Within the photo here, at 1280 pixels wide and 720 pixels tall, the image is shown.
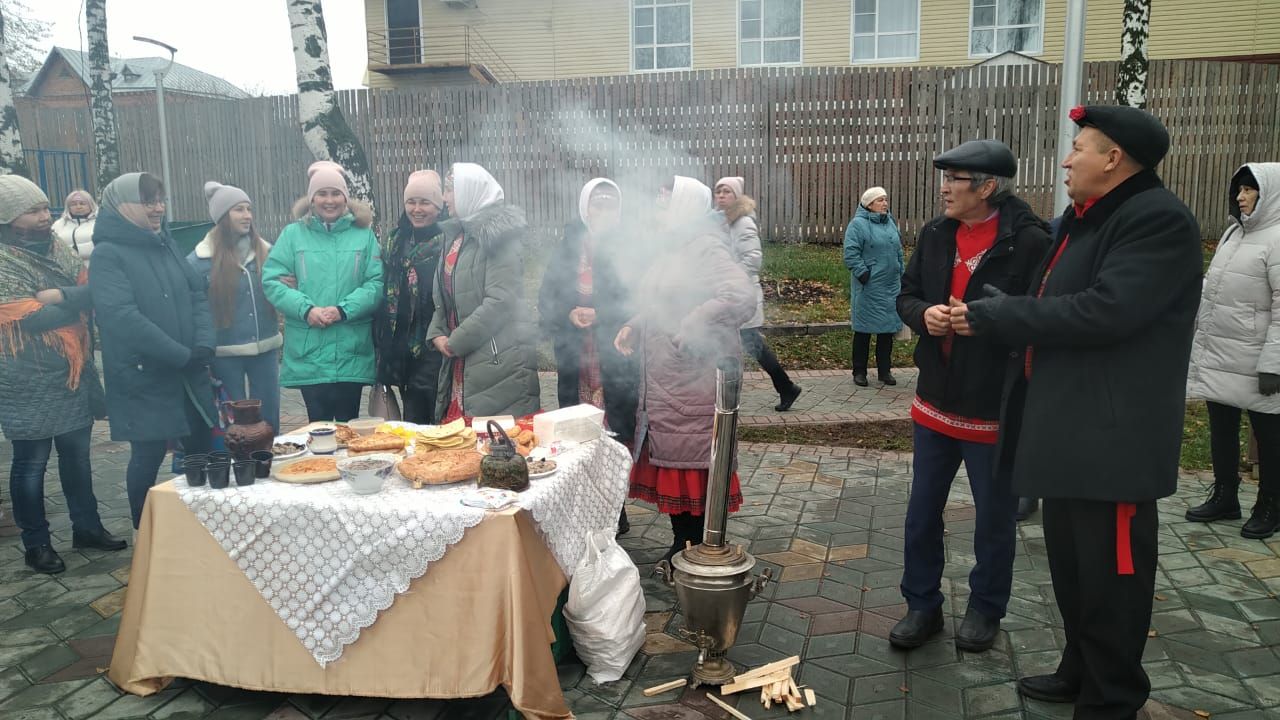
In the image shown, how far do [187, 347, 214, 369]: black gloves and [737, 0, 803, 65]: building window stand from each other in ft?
52.7

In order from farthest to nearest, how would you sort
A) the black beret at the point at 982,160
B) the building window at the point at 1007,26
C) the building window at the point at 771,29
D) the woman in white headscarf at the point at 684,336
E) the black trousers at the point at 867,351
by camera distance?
the building window at the point at 771,29 < the building window at the point at 1007,26 < the black trousers at the point at 867,351 < the woman in white headscarf at the point at 684,336 < the black beret at the point at 982,160

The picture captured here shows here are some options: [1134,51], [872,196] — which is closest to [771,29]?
[1134,51]

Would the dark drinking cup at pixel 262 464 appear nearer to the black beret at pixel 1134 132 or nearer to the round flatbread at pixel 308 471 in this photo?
the round flatbread at pixel 308 471

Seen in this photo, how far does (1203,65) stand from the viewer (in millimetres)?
13547

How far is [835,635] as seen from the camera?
3.77 metres

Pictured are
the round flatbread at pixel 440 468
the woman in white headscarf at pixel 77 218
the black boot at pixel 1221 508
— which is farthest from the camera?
the woman in white headscarf at pixel 77 218

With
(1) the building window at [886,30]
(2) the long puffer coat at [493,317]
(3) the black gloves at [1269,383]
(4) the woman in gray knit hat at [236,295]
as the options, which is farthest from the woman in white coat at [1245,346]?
(1) the building window at [886,30]

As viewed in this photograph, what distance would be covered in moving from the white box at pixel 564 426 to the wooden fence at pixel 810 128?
9.53m

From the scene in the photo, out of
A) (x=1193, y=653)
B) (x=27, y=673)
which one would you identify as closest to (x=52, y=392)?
(x=27, y=673)

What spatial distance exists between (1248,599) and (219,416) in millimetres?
5164

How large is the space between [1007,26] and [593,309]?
16.5 metres

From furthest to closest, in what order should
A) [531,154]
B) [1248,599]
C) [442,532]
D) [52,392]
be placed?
[531,154]
[52,392]
[1248,599]
[442,532]

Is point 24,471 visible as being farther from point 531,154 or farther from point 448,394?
point 531,154

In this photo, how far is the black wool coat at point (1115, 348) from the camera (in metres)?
2.66
